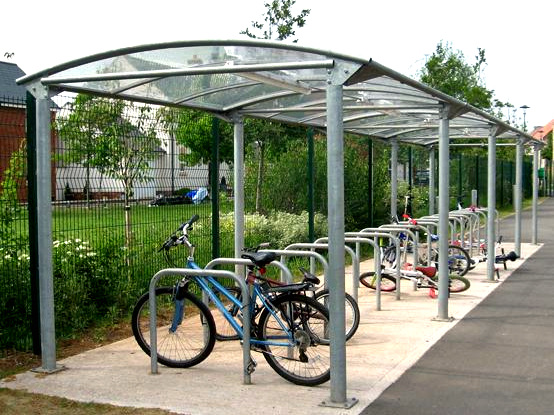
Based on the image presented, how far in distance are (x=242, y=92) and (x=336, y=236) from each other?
2426mm

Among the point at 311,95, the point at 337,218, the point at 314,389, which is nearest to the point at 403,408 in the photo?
the point at 314,389

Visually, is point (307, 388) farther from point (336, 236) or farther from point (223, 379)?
point (336, 236)

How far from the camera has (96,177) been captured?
7.01m

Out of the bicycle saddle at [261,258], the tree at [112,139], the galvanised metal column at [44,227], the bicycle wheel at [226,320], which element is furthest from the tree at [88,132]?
the bicycle saddle at [261,258]

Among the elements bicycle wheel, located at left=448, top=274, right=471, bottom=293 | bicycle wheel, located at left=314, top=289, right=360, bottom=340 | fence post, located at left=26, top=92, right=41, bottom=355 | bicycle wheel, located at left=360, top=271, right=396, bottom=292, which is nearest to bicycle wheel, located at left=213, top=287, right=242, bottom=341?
bicycle wheel, located at left=314, top=289, right=360, bottom=340

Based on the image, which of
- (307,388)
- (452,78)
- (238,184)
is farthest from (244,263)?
(452,78)

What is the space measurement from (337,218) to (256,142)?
341 inches

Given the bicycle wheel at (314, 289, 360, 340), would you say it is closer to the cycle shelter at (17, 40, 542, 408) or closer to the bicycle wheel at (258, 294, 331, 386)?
the bicycle wheel at (258, 294, 331, 386)

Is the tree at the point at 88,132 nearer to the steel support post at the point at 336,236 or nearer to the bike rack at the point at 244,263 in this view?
the bike rack at the point at 244,263

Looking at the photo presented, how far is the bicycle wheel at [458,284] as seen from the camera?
29.2 ft

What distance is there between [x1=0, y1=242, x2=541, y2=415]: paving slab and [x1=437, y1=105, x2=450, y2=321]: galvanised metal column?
0.30 metres

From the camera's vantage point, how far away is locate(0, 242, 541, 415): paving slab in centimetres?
473

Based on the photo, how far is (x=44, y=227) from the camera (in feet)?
18.2

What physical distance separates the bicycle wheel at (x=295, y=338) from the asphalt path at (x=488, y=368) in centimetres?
59
